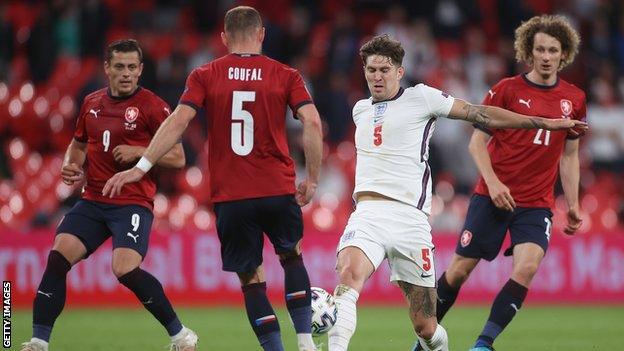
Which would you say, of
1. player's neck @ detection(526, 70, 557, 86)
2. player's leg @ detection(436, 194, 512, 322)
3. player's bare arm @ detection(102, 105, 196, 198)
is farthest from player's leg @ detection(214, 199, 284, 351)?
player's neck @ detection(526, 70, 557, 86)

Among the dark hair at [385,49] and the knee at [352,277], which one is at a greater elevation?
the dark hair at [385,49]

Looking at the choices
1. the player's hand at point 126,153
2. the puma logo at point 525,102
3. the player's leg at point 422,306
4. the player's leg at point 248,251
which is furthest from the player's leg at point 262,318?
the puma logo at point 525,102

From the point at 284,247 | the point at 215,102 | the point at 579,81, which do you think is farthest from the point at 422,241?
the point at 579,81

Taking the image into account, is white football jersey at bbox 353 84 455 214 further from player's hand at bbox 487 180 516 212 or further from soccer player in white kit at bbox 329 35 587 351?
player's hand at bbox 487 180 516 212

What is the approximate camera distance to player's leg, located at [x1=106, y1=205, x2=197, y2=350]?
9.11m

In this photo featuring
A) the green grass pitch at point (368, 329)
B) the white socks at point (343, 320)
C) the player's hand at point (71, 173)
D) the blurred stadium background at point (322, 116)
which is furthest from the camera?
the blurred stadium background at point (322, 116)

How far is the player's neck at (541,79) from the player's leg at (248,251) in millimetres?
2577

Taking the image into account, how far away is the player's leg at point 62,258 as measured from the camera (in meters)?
9.03

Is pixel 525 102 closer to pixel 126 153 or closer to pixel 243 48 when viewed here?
pixel 243 48

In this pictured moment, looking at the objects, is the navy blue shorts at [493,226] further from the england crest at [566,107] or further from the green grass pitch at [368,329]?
the green grass pitch at [368,329]

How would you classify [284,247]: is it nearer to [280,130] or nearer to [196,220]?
[280,130]

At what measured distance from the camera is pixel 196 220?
16016 millimetres

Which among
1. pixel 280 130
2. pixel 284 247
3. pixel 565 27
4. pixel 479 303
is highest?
pixel 565 27

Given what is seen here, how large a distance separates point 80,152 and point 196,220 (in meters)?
6.40
